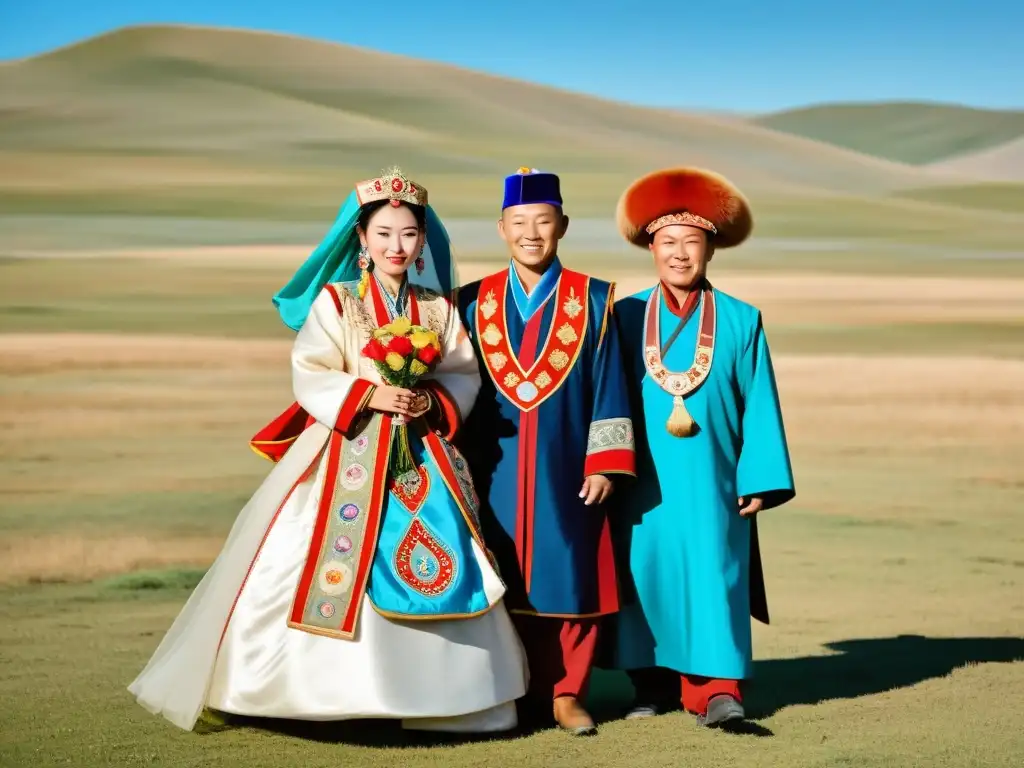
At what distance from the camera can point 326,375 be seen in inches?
161

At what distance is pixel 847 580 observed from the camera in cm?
686

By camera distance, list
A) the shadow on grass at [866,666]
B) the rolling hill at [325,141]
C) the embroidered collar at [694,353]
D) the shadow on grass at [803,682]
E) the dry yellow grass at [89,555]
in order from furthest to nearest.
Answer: the rolling hill at [325,141] < the dry yellow grass at [89,555] < the shadow on grass at [866,666] < the embroidered collar at [694,353] < the shadow on grass at [803,682]

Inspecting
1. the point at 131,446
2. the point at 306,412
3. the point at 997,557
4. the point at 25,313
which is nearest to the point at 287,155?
the point at 25,313

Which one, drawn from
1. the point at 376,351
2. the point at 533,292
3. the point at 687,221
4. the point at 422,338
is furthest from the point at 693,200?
the point at 376,351

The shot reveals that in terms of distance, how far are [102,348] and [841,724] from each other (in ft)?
37.7

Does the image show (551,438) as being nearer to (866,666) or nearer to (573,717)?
(573,717)

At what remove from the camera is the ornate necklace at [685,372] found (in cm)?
431

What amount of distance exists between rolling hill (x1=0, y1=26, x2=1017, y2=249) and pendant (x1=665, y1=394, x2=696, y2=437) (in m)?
17.8

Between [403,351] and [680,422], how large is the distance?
0.88 metres

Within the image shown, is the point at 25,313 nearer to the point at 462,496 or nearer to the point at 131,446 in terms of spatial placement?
the point at 131,446

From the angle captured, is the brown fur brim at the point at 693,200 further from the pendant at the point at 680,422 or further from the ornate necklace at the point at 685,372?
the pendant at the point at 680,422

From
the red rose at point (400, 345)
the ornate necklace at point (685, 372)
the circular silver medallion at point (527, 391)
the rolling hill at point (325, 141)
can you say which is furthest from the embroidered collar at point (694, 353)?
the rolling hill at point (325, 141)

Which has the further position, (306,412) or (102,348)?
(102,348)

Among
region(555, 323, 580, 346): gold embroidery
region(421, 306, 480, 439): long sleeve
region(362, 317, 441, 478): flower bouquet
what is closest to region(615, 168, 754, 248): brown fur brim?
region(555, 323, 580, 346): gold embroidery
